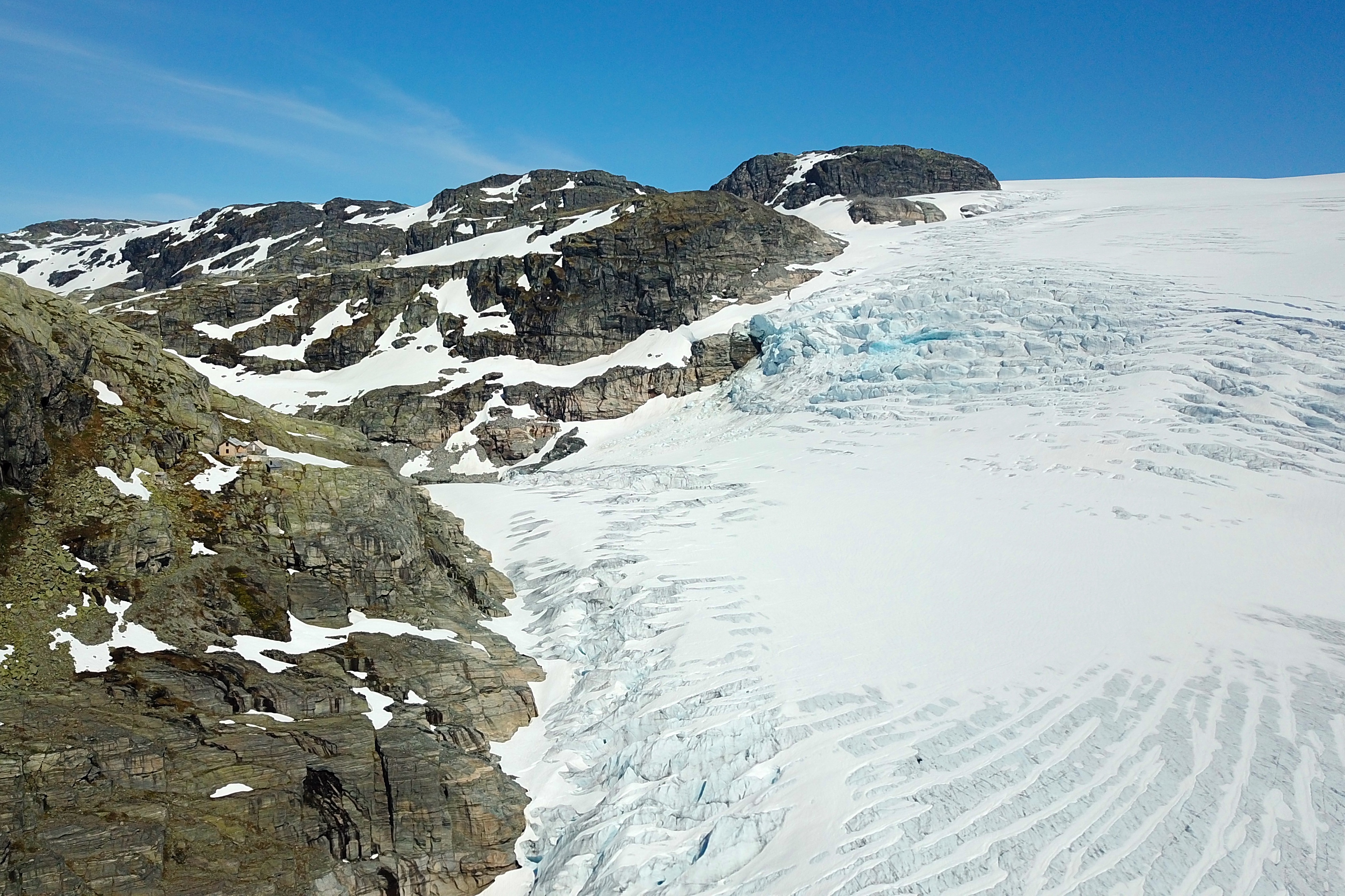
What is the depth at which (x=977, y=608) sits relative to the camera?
23.2 meters

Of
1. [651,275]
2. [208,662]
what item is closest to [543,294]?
[651,275]

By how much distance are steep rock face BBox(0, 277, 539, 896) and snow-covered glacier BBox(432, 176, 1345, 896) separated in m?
2.36

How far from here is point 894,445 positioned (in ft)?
132

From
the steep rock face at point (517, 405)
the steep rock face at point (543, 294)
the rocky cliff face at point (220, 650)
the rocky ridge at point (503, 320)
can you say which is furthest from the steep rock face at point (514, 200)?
the rocky cliff face at point (220, 650)

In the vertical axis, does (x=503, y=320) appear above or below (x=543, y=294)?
below

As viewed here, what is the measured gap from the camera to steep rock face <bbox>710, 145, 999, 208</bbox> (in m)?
96.4

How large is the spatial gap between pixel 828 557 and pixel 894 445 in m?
14.3

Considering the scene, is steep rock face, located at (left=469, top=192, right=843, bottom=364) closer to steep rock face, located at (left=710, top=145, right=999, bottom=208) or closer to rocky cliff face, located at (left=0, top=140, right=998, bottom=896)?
steep rock face, located at (left=710, top=145, right=999, bottom=208)

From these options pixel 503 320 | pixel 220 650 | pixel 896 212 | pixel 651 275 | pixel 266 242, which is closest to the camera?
pixel 220 650

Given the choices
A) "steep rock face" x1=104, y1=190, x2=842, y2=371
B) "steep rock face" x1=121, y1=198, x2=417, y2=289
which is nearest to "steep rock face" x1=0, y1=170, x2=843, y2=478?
"steep rock face" x1=104, y1=190, x2=842, y2=371

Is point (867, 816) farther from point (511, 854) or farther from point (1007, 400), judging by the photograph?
point (1007, 400)

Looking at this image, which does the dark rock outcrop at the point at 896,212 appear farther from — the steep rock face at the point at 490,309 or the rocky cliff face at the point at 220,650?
the rocky cliff face at the point at 220,650

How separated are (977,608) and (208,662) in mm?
19012

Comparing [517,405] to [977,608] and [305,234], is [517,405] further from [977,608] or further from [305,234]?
[305,234]
